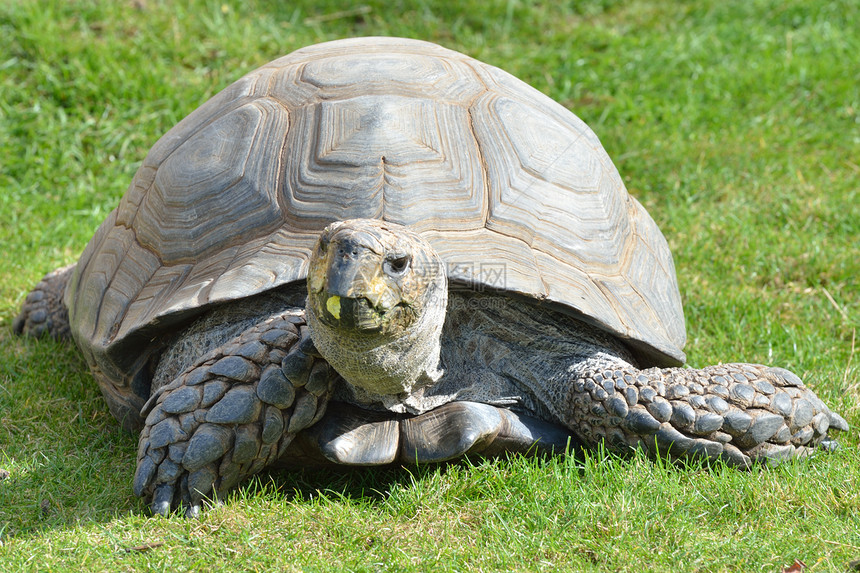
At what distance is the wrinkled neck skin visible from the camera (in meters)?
2.60

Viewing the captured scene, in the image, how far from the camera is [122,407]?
3432mm

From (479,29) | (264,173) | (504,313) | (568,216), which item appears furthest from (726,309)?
(479,29)

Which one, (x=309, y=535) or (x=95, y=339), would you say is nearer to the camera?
(x=309, y=535)

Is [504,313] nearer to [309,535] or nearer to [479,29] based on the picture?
[309,535]

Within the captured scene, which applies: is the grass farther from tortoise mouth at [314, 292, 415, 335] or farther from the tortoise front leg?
tortoise mouth at [314, 292, 415, 335]

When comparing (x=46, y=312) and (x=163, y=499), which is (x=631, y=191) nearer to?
(x=46, y=312)

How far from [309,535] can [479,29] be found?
5.90 meters

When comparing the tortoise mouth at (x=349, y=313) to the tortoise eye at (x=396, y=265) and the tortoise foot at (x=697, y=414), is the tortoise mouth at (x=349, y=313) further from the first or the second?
the tortoise foot at (x=697, y=414)

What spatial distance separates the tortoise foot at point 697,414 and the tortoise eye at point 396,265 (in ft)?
2.88

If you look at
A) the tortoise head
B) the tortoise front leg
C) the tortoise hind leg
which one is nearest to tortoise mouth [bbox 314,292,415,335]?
the tortoise head

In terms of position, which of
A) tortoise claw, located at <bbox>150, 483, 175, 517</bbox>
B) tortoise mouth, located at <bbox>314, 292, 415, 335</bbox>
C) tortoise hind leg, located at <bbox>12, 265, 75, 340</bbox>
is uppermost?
tortoise mouth, located at <bbox>314, 292, 415, 335</bbox>

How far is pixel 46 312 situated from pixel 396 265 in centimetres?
251

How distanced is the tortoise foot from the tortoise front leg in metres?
0.93

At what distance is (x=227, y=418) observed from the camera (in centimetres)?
278
